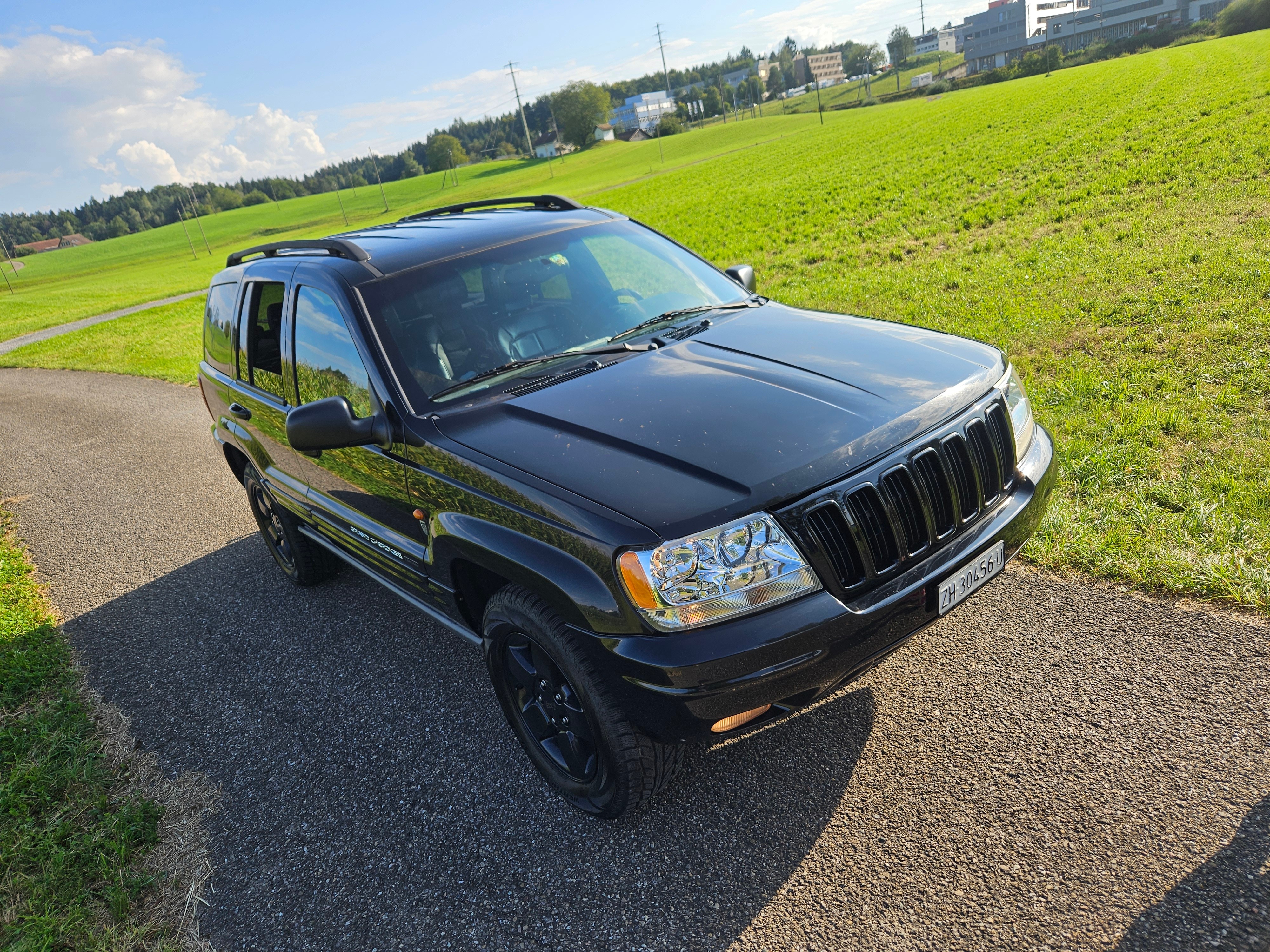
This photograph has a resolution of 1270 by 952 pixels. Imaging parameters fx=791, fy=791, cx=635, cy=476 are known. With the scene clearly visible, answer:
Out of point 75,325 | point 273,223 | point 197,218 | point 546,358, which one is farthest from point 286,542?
point 273,223

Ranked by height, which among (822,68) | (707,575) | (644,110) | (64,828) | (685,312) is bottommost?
(64,828)

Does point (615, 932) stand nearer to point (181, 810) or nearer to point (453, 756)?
point (453, 756)

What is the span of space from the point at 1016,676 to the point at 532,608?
2024 millimetres

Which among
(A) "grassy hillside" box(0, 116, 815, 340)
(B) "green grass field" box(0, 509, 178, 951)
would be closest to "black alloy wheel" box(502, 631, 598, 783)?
(B) "green grass field" box(0, 509, 178, 951)

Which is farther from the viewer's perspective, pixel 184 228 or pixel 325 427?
pixel 184 228

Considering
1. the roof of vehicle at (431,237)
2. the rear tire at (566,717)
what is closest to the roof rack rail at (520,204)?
the roof of vehicle at (431,237)

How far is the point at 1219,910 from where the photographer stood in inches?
84.2

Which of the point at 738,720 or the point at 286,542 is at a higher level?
the point at 738,720

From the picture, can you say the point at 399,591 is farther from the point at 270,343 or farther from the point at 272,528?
the point at 272,528

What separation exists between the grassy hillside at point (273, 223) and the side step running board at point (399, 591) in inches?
1230

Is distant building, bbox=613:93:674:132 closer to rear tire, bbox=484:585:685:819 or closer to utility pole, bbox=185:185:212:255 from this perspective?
utility pole, bbox=185:185:212:255

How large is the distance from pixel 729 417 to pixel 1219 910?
1940 mm

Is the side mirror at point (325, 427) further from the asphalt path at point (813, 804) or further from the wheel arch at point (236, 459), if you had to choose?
the wheel arch at point (236, 459)

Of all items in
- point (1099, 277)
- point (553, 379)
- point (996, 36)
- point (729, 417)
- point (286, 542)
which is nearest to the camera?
point (729, 417)
